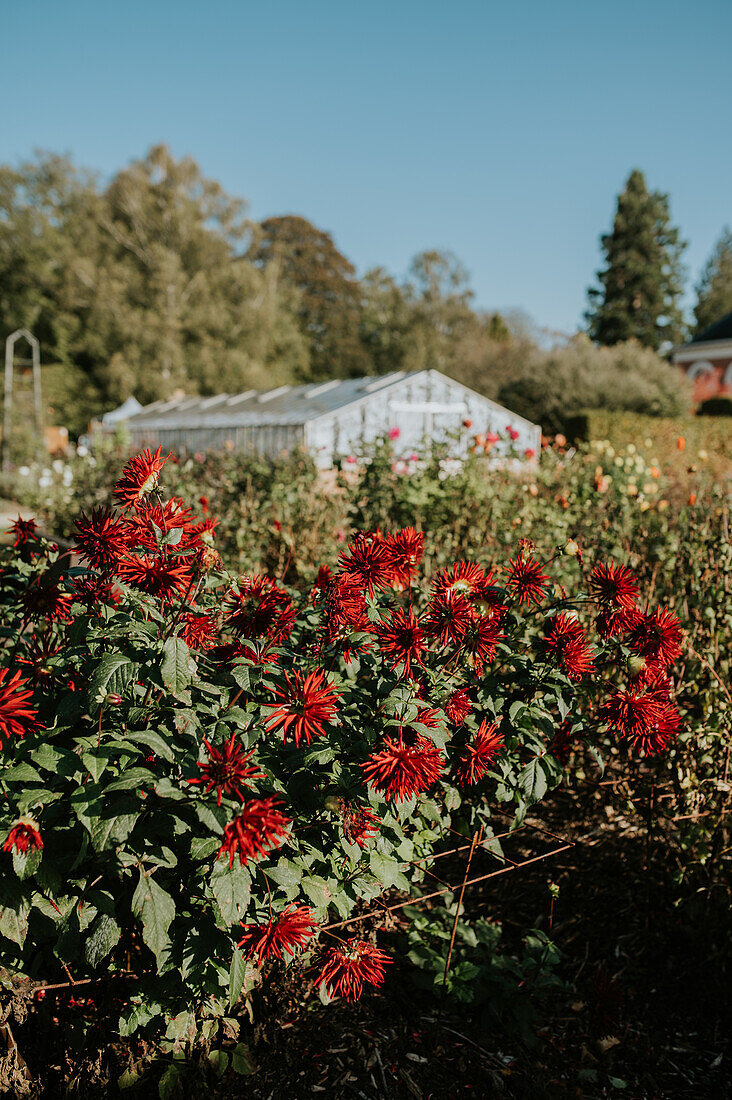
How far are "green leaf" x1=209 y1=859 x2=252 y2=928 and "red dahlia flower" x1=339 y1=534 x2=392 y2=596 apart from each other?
0.58 metres

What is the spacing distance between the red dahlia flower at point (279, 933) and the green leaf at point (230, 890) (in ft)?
0.41

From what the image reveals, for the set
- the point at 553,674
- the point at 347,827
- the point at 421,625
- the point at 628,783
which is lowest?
the point at 628,783

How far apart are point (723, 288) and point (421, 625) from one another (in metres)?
53.5

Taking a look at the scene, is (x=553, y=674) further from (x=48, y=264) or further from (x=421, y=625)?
(x=48, y=264)

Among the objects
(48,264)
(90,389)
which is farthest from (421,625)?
(48,264)

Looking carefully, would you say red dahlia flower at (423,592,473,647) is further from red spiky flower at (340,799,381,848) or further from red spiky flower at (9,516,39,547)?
red spiky flower at (9,516,39,547)

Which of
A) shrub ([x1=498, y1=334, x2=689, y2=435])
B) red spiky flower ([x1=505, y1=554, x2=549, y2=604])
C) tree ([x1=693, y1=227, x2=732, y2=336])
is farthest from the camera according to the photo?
tree ([x1=693, y1=227, x2=732, y2=336])

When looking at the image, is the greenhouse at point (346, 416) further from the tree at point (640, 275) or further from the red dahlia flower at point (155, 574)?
the tree at point (640, 275)

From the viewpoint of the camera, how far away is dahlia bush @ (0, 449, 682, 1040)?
121 centimetres

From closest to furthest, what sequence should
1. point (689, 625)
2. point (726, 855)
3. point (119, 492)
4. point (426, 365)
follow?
1. point (119, 492)
2. point (726, 855)
3. point (689, 625)
4. point (426, 365)

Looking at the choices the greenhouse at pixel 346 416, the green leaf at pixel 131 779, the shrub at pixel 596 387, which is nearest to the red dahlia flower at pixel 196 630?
the green leaf at pixel 131 779

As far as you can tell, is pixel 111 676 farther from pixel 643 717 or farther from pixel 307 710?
pixel 643 717

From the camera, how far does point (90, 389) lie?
30.6 m

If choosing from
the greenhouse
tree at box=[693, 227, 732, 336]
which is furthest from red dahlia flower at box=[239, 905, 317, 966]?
tree at box=[693, 227, 732, 336]
